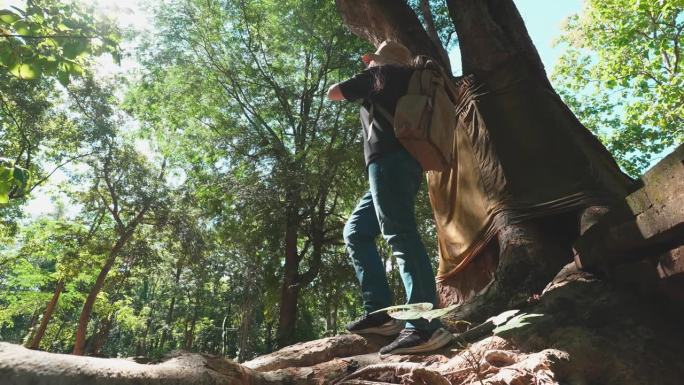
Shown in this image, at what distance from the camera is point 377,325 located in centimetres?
272

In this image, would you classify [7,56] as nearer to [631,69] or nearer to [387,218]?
[387,218]

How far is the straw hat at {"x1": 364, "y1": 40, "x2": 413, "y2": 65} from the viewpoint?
302 centimetres

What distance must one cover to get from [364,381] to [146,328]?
36.4 m

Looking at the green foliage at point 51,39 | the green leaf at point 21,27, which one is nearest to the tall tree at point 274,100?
the green foliage at point 51,39

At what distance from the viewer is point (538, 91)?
149 inches

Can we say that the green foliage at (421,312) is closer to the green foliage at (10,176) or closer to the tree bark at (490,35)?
the green foliage at (10,176)

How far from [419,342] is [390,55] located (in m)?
2.07

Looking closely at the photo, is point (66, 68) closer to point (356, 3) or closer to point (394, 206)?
point (394, 206)

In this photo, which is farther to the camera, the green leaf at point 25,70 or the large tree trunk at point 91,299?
the large tree trunk at point 91,299

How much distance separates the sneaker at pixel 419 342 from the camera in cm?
223

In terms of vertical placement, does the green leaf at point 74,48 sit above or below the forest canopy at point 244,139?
below

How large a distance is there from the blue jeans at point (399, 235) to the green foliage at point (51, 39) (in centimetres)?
234

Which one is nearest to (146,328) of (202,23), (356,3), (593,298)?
(202,23)

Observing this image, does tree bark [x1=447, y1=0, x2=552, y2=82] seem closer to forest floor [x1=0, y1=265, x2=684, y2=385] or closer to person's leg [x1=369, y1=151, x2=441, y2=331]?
person's leg [x1=369, y1=151, x2=441, y2=331]
